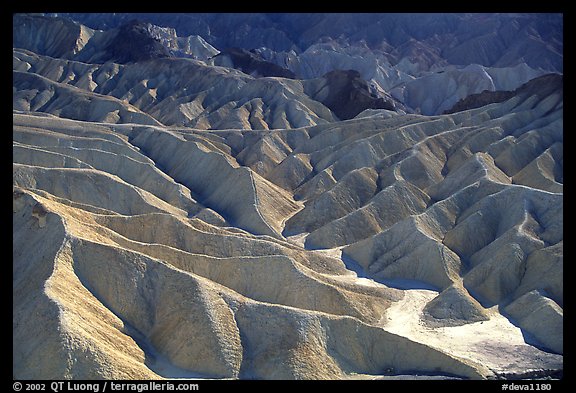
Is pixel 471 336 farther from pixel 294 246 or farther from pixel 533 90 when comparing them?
pixel 533 90

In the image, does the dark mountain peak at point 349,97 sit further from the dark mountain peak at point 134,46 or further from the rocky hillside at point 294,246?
the dark mountain peak at point 134,46

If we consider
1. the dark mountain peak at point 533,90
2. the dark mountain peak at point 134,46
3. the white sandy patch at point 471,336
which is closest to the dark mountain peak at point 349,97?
the dark mountain peak at point 533,90

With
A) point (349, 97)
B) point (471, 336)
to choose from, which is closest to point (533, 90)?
point (349, 97)

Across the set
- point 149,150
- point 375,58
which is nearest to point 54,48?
point 375,58

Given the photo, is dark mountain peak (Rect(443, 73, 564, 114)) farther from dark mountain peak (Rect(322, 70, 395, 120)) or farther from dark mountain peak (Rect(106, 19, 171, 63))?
dark mountain peak (Rect(106, 19, 171, 63))

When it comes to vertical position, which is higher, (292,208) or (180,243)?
(180,243)

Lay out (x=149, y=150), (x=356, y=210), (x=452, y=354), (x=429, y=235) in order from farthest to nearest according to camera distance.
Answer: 1. (x=149, y=150)
2. (x=356, y=210)
3. (x=429, y=235)
4. (x=452, y=354)

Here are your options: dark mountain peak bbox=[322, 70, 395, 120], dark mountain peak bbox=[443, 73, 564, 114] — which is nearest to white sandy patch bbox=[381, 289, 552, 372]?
dark mountain peak bbox=[443, 73, 564, 114]

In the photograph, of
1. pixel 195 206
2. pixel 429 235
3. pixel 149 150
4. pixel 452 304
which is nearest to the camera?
pixel 452 304

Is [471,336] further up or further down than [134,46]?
further down

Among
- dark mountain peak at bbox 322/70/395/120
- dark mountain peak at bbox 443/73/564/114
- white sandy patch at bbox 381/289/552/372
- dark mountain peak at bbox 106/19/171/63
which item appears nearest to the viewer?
white sandy patch at bbox 381/289/552/372

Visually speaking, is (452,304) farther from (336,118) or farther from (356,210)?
(336,118)
